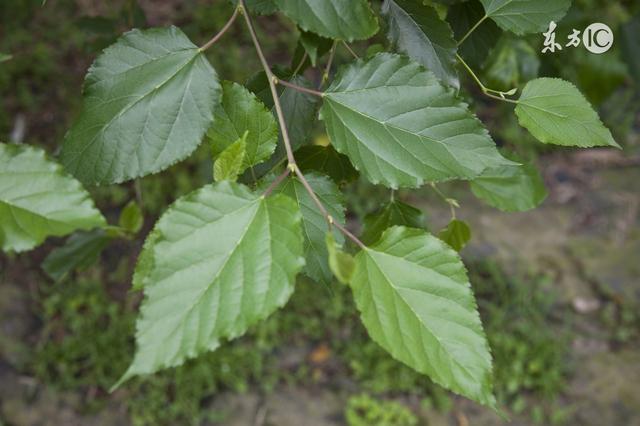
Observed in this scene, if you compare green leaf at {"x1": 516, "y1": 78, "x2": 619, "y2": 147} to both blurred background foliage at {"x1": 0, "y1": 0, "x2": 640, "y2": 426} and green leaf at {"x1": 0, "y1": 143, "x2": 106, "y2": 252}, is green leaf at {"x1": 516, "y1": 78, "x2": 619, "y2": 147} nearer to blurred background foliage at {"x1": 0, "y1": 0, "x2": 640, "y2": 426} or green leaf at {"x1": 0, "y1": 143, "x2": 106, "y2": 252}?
green leaf at {"x1": 0, "y1": 143, "x2": 106, "y2": 252}

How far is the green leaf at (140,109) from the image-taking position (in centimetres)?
74

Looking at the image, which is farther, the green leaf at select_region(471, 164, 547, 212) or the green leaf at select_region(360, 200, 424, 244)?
the green leaf at select_region(471, 164, 547, 212)

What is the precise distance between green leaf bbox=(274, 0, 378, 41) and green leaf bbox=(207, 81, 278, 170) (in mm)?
112

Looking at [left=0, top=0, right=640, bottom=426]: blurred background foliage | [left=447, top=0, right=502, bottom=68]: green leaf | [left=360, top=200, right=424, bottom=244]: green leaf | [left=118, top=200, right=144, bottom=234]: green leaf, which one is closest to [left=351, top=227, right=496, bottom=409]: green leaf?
[left=360, top=200, right=424, bottom=244]: green leaf

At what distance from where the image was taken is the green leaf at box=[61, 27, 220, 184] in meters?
0.74

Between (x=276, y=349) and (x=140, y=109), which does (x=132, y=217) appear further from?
(x=276, y=349)

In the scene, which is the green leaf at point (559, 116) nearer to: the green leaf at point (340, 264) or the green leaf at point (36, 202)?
the green leaf at point (340, 264)

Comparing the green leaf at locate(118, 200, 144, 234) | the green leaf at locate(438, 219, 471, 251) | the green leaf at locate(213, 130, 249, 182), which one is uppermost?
the green leaf at locate(213, 130, 249, 182)

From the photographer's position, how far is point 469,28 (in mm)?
989

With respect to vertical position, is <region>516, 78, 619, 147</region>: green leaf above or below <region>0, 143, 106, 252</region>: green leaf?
above

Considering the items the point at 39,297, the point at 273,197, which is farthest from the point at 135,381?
the point at 273,197

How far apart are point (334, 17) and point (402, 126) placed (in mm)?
147

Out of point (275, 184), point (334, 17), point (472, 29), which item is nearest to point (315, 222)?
point (275, 184)

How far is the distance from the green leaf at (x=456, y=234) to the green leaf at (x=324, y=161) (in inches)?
7.1
